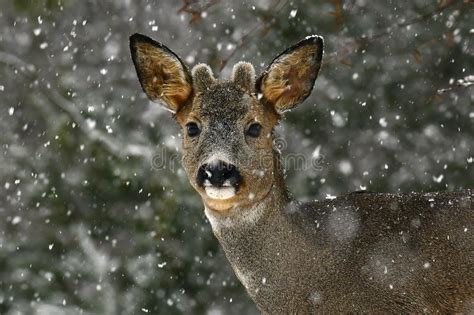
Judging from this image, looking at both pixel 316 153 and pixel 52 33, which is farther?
pixel 52 33

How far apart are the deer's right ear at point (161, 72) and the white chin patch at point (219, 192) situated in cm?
93

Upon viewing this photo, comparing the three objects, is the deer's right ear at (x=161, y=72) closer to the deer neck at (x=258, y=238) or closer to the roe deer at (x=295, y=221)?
the roe deer at (x=295, y=221)

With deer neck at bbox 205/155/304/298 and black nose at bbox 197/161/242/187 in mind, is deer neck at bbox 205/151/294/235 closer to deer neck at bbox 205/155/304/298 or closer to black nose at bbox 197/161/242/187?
deer neck at bbox 205/155/304/298

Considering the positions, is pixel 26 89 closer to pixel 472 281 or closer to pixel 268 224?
pixel 268 224

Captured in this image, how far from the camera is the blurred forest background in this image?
1130cm

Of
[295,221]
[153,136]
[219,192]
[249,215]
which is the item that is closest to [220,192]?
[219,192]

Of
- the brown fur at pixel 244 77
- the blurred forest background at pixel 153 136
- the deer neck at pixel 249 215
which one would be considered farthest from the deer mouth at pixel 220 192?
the blurred forest background at pixel 153 136

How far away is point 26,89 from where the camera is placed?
12992mm

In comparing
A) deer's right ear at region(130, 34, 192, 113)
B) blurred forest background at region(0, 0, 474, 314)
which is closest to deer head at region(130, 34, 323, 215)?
deer's right ear at region(130, 34, 192, 113)

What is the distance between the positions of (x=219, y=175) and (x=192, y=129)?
1.98 feet

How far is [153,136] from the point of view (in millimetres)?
12031

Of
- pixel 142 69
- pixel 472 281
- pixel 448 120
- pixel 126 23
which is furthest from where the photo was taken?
pixel 126 23

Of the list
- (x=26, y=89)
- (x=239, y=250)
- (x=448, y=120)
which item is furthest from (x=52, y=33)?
(x=239, y=250)

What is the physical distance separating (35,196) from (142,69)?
6569mm
